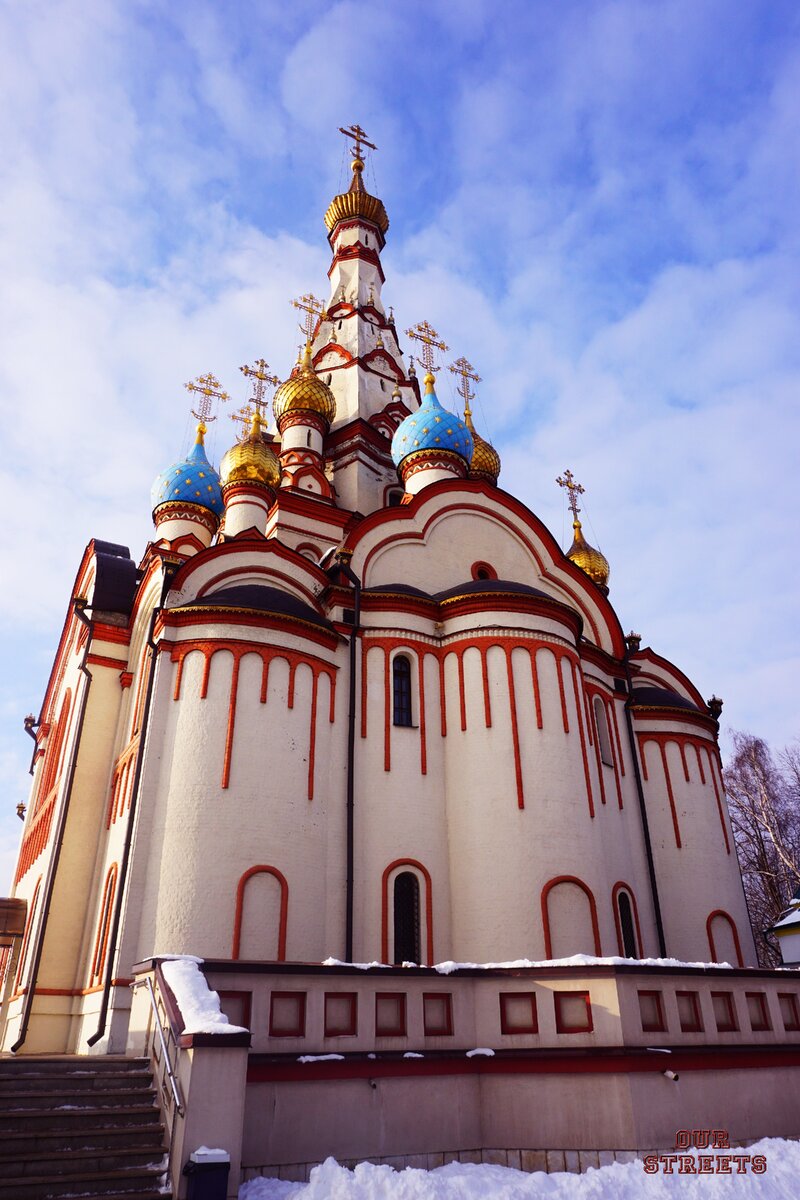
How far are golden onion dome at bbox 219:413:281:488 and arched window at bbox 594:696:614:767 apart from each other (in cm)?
872

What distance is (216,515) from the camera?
71.5ft

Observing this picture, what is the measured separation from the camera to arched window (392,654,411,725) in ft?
45.5

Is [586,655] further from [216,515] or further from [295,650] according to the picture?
[216,515]

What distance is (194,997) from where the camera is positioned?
6391 mm

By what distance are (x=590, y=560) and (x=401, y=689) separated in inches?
381

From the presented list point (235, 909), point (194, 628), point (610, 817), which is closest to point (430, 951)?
point (235, 909)

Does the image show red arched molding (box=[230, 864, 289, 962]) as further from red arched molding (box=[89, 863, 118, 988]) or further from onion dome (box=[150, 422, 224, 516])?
onion dome (box=[150, 422, 224, 516])

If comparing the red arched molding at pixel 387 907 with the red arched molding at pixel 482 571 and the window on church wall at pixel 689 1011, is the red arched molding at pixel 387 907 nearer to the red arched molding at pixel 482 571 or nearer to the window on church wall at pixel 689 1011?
the window on church wall at pixel 689 1011

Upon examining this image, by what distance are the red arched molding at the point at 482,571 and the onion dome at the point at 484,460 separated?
18.4 ft

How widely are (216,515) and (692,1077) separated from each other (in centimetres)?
1708

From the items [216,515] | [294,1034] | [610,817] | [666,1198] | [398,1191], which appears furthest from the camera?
[216,515]

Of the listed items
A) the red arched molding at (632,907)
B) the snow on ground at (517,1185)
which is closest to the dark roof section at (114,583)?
the red arched molding at (632,907)

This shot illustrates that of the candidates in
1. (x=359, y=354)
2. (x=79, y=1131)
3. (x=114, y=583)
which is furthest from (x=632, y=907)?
(x=359, y=354)

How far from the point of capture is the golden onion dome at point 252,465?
19016 millimetres
